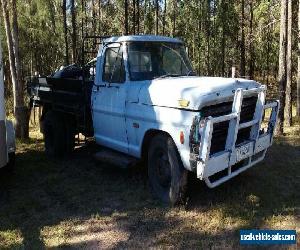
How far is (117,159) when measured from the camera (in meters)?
7.50

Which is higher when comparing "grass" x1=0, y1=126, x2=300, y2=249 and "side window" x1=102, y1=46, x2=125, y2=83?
"side window" x1=102, y1=46, x2=125, y2=83

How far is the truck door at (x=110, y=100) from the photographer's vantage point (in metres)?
7.59

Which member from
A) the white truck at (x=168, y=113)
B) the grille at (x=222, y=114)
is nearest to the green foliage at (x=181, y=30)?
the white truck at (x=168, y=113)

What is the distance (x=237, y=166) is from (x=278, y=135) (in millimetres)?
5195

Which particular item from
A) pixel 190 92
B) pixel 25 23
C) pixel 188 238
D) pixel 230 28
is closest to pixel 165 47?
pixel 190 92

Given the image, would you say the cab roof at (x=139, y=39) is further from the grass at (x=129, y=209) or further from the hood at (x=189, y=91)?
the grass at (x=129, y=209)

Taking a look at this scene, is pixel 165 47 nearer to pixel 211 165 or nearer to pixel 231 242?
pixel 211 165

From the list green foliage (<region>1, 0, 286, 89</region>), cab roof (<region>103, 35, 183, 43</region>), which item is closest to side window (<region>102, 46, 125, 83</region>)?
cab roof (<region>103, 35, 183, 43</region>)

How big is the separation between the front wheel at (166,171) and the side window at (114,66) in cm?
151

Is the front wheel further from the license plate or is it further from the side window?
the side window

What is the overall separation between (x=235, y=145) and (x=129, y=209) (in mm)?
1937

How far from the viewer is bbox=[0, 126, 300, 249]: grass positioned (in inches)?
226

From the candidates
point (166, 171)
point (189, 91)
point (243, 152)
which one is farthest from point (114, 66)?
point (243, 152)

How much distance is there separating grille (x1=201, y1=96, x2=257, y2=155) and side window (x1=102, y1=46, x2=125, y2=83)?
2.02 metres
